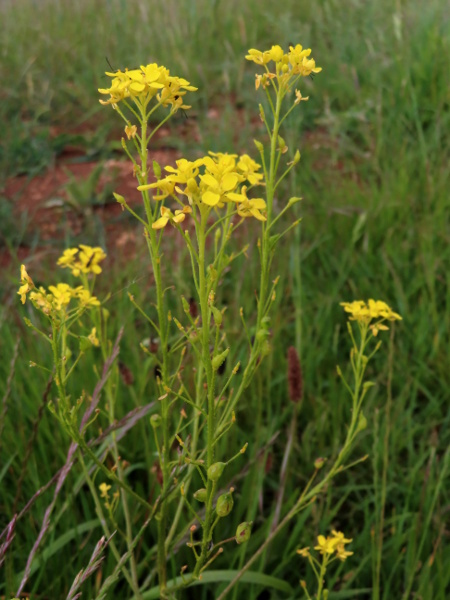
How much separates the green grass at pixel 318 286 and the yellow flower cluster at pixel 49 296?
0.12 meters

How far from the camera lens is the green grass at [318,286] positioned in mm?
1515

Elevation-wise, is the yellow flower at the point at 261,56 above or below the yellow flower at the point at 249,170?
above

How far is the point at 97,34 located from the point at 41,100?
785 mm

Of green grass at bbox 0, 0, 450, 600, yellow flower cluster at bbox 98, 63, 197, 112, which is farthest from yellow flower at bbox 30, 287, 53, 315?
yellow flower cluster at bbox 98, 63, 197, 112

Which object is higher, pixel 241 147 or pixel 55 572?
pixel 241 147

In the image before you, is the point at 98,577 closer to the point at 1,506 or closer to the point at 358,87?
the point at 1,506

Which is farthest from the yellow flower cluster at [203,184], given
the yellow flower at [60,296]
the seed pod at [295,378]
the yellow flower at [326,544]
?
the yellow flower at [326,544]

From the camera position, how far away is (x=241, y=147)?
313 centimetres

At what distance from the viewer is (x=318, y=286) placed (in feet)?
7.75

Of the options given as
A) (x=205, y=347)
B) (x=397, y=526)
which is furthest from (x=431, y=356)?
(x=205, y=347)

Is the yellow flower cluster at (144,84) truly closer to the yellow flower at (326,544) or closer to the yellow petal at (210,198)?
the yellow petal at (210,198)

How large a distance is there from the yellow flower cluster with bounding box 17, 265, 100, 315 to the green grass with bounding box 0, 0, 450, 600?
0.38 feet

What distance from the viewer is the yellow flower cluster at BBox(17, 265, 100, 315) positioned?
0.97 meters

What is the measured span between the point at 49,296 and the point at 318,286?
1468mm
